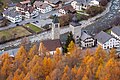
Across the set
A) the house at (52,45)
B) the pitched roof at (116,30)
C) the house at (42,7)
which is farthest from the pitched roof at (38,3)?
the house at (52,45)

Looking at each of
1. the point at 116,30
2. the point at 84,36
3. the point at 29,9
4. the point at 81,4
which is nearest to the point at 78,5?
the point at 81,4

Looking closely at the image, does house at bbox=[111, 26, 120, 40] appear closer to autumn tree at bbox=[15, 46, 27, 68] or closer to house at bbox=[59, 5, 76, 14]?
house at bbox=[59, 5, 76, 14]

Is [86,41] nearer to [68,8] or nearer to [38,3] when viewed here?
[68,8]

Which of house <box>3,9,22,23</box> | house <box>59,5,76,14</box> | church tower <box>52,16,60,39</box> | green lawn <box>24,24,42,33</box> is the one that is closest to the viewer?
church tower <box>52,16,60,39</box>

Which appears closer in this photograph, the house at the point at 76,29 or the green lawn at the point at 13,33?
the house at the point at 76,29

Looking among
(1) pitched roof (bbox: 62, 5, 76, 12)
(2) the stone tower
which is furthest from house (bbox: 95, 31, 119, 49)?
(1) pitched roof (bbox: 62, 5, 76, 12)

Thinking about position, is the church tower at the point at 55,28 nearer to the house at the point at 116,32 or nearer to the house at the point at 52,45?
the house at the point at 52,45
